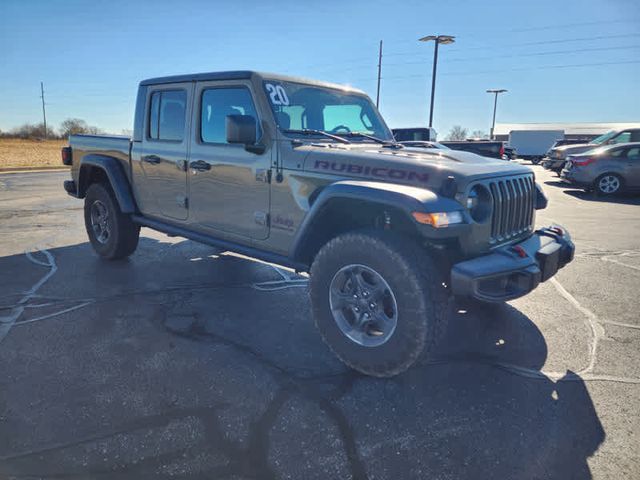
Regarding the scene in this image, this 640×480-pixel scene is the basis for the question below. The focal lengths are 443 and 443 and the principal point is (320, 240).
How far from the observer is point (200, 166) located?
393 cm

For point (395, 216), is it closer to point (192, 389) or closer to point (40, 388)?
point (192, 389)

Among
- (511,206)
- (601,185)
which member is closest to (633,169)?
(601,185)

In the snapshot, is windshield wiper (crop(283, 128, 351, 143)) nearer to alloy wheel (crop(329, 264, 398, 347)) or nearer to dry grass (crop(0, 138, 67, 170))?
alloy wheel (crop(329, 264, 398, 347))

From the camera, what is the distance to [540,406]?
2512mm

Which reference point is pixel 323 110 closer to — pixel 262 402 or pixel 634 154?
pixel 262 402

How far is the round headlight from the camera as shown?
2807 mm

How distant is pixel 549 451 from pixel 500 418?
300mm

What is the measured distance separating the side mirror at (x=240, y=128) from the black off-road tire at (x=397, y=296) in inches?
39.2

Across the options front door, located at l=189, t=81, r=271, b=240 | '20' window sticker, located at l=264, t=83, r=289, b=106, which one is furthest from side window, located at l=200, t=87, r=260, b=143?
'20' window sticker, located at l=264, t=83, r=289, b=106

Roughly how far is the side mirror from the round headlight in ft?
5.17

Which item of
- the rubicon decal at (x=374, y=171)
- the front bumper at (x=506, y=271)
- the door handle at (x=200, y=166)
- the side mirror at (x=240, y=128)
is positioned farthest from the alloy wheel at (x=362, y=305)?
the door handle at (x=200, y=166)

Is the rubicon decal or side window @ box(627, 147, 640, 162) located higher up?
side window @ box(627, 147, 640, 162)

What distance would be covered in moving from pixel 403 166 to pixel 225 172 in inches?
62.9

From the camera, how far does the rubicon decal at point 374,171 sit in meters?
2.77
